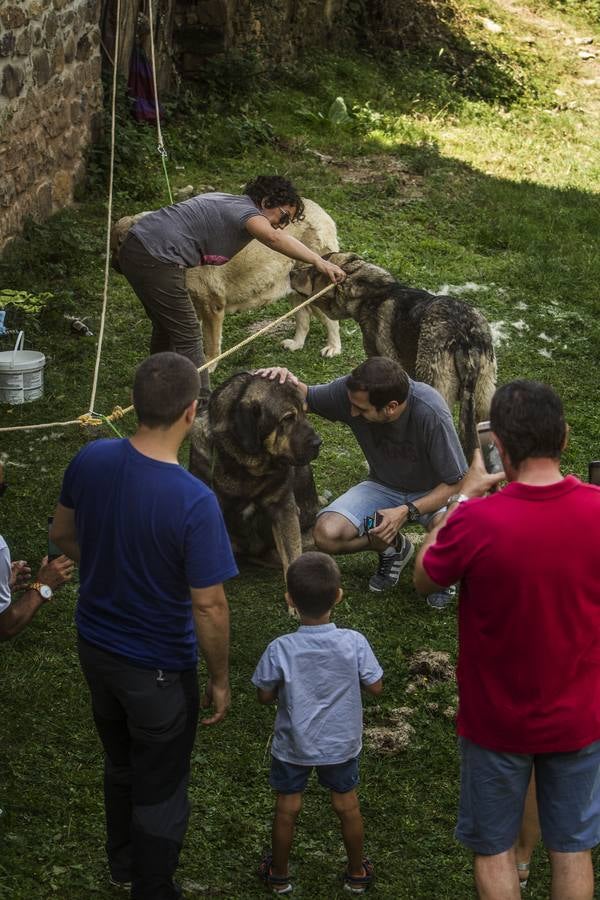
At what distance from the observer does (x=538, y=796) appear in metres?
3.33

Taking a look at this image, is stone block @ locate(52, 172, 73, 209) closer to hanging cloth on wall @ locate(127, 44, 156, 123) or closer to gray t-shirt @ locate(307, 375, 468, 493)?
hanging cloth on wall @ locate(127, 44, 156, 123)

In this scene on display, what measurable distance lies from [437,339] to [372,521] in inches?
61.8

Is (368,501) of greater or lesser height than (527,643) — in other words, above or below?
below

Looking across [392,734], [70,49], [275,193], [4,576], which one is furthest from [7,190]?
[392,734]

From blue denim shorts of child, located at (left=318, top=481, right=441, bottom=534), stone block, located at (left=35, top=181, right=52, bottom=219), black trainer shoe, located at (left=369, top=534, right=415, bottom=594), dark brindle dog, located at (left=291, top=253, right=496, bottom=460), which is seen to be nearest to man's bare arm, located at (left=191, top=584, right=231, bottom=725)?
blue denim shorts of child, located at (left=318, top=481, right=441, bottom=534)

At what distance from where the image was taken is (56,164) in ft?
36.6

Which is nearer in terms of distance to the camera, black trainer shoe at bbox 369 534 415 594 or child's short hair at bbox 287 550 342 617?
child's short hair at bbox 287 550 342 617

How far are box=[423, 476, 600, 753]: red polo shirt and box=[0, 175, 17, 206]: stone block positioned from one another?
25.6 ft

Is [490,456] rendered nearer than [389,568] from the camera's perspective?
Yes

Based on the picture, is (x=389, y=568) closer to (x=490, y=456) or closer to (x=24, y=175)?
(x=490, y=456)

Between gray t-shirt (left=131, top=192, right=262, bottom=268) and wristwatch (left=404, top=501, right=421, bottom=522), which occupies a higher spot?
gray t-shirt (left=131, top=192, right=262, bottom=268)

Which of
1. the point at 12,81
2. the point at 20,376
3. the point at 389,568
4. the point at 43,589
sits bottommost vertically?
the point at 20,376

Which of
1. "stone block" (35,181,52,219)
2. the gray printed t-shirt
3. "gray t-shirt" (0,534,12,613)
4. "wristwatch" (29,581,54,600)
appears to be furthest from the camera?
"stone block" (35,181,52,219)

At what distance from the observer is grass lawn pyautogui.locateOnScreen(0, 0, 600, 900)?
4242 mm
